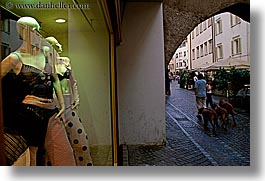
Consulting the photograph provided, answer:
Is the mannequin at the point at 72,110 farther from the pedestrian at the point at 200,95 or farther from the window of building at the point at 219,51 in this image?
the window of building at the point at 219,51

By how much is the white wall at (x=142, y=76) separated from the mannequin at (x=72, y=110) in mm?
1859

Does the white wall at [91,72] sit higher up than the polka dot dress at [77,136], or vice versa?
the white wall at [91,72]

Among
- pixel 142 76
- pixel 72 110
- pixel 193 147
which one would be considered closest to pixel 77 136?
pixel 72 110

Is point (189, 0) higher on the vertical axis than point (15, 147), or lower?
higher

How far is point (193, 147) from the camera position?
12.9ft

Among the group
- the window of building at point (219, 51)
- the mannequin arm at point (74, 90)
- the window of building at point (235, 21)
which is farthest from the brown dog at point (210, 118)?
the window of building at point (219, 51)

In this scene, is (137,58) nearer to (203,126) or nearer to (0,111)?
(203,126)

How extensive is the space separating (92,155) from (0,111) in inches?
56.9

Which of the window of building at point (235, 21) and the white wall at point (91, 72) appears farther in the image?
the window of building at point (235, 21)

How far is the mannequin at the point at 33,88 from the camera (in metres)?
1.24

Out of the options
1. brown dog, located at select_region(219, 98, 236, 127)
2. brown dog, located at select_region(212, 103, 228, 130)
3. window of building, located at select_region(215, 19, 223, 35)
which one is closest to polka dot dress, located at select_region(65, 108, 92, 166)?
brown dog, located at select_region(212, 103, 228, 130)

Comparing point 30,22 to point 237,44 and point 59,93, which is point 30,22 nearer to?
point 59,93

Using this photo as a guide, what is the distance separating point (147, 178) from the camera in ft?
4.05

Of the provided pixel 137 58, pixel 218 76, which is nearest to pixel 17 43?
pixel 137 58
